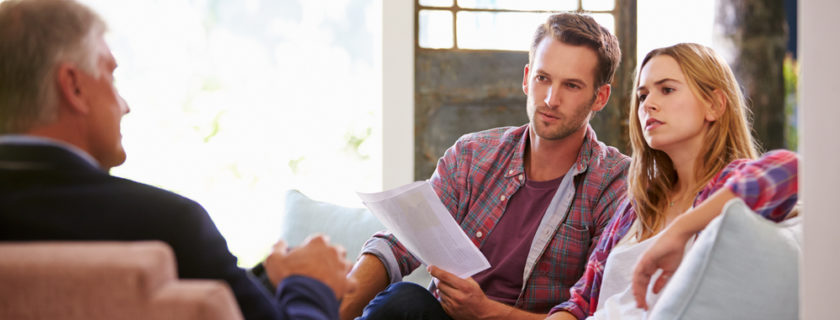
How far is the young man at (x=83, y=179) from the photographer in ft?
2.70

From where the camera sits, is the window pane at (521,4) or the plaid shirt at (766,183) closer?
the plaid shirt at (766,183)

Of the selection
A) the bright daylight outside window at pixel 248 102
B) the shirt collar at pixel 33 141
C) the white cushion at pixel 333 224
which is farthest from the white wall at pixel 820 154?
the bright daylight outside window at pixel 248 102

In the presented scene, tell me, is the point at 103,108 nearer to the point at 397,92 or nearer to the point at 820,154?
the point at 820,154

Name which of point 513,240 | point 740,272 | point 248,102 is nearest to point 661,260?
point 740,272

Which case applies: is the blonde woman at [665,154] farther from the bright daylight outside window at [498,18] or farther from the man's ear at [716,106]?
the bright daylight outside window at [498,18]

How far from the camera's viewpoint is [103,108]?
3.34 ft

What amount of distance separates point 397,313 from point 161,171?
439cm

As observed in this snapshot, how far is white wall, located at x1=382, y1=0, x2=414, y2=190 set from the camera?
9.43 ft

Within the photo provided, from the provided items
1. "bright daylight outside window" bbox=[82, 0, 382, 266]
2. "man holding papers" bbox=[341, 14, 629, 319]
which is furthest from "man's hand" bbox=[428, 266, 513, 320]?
"bright daylight outside window" bbox=[82, 0, 382, 266]

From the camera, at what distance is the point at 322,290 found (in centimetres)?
104

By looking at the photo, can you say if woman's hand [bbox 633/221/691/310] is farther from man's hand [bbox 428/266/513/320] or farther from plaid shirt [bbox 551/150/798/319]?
man's hand [bbox 428/266/513/320]

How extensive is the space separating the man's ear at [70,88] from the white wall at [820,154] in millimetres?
905

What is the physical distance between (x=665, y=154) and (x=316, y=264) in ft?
2.96

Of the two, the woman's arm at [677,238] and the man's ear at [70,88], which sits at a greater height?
the man's ear at [70,88]
